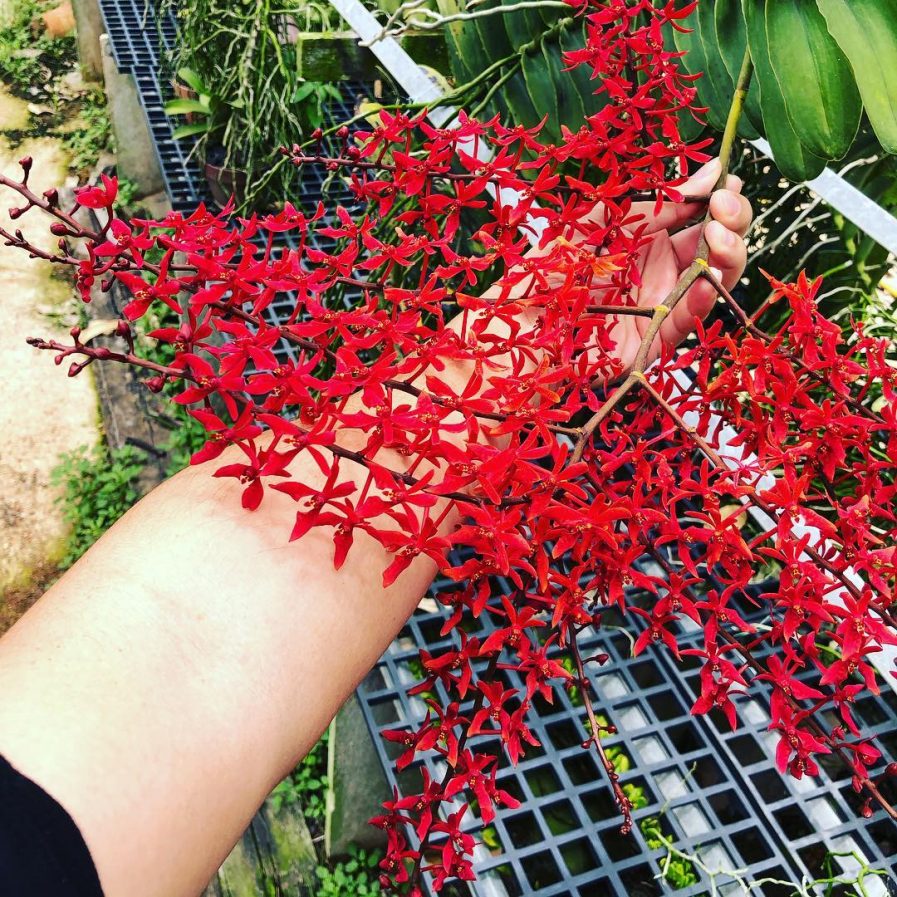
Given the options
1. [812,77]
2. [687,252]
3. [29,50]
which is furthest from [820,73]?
[29,50]

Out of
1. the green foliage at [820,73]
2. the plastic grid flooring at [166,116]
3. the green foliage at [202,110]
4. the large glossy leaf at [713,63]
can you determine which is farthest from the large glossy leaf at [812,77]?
the green foliage at [202,110]

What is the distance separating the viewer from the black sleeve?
0.43 m

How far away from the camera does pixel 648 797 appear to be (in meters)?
Result: 1.12

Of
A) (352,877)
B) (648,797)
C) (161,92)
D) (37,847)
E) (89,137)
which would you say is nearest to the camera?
(37,847)

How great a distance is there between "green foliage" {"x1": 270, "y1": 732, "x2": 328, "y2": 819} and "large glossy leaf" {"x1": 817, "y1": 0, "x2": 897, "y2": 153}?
1280 mm

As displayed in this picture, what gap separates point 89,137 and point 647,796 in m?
3.16

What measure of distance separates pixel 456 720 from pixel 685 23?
31.5 inches

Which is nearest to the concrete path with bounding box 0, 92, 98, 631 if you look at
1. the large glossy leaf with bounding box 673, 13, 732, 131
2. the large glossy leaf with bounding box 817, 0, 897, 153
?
the large glossy leaf with bounding box 673, 13, 732, 131

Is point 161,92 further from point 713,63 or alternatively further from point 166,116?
point 713,63

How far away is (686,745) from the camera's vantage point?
1.19 m

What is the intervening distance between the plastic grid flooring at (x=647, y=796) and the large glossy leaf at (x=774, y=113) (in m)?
0.61

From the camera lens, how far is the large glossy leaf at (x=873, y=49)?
70 centimetres

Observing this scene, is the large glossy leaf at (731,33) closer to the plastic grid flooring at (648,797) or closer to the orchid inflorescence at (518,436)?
the orchid inflorescence at (518,436)

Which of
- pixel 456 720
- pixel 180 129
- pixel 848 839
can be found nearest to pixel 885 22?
pixel 456 720
